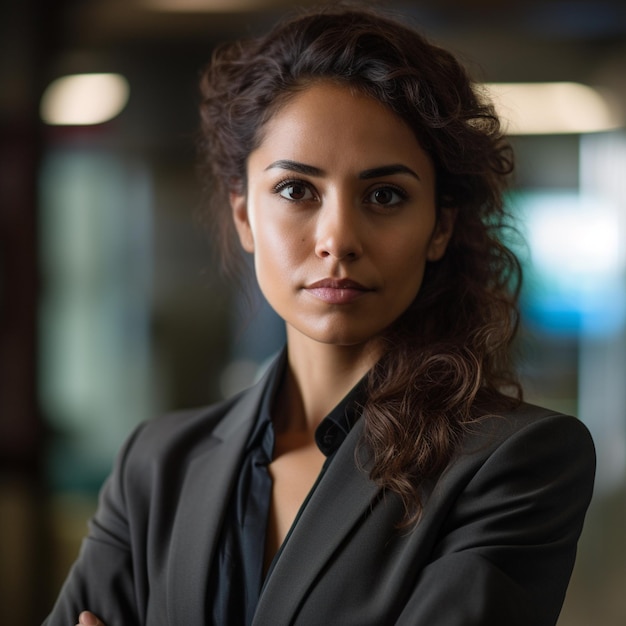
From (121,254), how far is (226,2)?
141 cm

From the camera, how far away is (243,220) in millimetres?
1651

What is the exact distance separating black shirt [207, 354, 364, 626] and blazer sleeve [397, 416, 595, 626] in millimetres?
257

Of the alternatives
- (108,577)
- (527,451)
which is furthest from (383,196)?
(108,577)

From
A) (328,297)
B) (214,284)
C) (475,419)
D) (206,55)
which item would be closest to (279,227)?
(328,297)

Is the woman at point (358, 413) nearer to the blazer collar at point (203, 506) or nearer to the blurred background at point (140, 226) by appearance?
the blazer collar at point (203, 506)

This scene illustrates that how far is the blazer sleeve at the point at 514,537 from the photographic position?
3.91 ft

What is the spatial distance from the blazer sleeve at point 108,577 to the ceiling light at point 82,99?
361 cm

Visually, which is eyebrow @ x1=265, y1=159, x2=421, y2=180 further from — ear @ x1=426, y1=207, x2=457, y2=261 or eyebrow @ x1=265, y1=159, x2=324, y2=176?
ear @ x1=426, y1=207, x2=457, y2=261

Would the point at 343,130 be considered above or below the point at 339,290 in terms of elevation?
above

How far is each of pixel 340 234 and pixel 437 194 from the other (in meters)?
0.23

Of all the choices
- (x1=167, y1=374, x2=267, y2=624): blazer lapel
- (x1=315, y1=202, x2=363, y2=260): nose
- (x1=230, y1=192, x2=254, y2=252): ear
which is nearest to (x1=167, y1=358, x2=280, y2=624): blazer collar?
(x1=167, y1=374, x2=267, y2=624): blazer lapel

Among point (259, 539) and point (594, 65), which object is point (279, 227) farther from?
point (594, 65)

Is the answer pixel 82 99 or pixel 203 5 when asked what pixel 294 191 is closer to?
pixel 203 5

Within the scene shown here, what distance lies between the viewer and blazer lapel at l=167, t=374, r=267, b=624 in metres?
1.43
